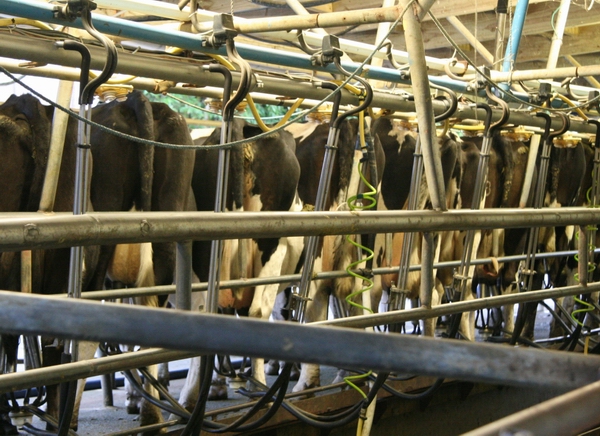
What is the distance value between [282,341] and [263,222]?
3.70ft

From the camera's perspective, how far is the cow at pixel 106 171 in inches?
114

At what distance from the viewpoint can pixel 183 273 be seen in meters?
2.02

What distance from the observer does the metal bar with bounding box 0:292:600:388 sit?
3.11 feet

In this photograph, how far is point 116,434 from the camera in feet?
10.3

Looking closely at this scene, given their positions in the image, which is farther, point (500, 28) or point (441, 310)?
point (500, 28)

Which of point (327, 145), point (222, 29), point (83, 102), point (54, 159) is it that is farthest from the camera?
point (327, 145)

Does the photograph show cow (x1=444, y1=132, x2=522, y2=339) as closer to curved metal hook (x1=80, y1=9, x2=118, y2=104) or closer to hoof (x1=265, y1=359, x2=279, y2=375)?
hoof (x1=265, y1=359, x2=279, y2=375)

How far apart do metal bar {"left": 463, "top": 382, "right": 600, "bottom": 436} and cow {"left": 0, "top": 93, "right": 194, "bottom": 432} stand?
7.08ft

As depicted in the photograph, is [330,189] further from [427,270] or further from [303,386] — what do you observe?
[427,270]

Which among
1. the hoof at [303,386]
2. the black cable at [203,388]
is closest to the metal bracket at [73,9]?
the black cable at [203,388]

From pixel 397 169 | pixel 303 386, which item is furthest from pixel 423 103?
pixel 303 386

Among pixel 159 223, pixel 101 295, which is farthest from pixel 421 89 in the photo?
pixel 101 295

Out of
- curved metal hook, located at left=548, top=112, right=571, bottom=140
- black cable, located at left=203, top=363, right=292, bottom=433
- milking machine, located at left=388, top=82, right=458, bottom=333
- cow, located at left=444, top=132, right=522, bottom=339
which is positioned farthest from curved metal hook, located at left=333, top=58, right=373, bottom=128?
cow, located at left=444, top=132, right=522, bottom=339

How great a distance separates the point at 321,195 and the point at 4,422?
159cm
